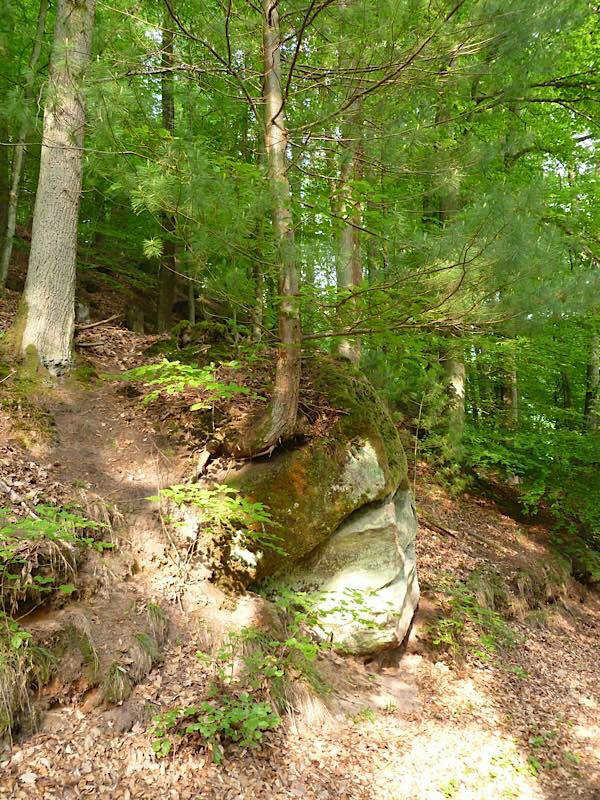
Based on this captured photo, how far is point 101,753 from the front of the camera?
2834mm

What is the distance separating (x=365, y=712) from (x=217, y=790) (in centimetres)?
165

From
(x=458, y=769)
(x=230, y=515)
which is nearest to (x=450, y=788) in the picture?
(x=458, y=769)

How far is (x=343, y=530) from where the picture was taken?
4.99 m

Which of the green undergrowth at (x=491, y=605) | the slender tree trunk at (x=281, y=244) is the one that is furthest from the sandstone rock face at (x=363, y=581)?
the slender tree trunk at (x=281, y=244)

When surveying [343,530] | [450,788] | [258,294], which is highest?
[258,294]

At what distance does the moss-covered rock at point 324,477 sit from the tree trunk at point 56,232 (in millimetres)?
2825

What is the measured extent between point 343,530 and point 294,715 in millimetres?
1767

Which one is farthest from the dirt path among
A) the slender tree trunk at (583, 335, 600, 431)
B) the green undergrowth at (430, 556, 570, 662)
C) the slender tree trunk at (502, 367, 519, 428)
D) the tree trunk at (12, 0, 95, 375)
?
the slender tree trunk at (502, 367, 519, 428)

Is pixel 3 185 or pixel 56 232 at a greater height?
pixel 3 185

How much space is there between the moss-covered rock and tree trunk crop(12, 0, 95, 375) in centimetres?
282

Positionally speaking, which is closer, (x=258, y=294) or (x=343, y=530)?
(x=343, y=530)

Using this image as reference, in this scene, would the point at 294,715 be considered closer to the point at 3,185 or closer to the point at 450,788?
the point at 450,788

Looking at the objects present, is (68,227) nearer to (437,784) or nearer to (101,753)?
(101,753)

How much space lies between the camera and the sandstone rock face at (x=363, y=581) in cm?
466
